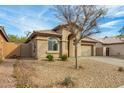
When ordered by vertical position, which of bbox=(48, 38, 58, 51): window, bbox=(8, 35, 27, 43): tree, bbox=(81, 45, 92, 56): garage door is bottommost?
bbox=(81, 45, 92, 56): garage door

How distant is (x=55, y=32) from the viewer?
68.6ft

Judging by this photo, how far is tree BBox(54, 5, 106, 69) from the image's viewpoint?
1432cm

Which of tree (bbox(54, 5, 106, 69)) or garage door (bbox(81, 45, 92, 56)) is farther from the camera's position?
garage door (bbox(81, 45, 92, 56))

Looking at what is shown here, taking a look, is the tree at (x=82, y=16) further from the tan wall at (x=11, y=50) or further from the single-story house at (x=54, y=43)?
the tan wall at (x=11, y=50)

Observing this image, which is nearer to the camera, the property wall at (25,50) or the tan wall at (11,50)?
the tan wall at (11,50)

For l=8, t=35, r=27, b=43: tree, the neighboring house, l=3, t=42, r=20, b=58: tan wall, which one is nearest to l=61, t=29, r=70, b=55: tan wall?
l=3, t=42, r=20, b=58: tan wall

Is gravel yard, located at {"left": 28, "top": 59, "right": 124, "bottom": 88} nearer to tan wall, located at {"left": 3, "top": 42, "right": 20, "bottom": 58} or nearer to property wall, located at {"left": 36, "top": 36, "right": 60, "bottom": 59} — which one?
property wall, located at {"left": 36, "top": 36, "right": 60, "bottom": 59}

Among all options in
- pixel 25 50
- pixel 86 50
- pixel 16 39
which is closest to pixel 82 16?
pixel 86 50

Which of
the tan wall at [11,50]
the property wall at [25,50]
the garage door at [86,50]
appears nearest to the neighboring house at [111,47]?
the garage door at [86,50]

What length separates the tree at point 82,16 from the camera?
14320 mm

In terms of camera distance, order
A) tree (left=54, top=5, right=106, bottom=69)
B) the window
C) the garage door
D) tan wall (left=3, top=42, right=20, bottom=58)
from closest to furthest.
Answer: tree (left=54, top=5, right=106, bottom=69) → the window → tan wall (left=3, top=42, right=20, bottom=58) → the garage door

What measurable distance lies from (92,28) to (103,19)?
137 centimetres

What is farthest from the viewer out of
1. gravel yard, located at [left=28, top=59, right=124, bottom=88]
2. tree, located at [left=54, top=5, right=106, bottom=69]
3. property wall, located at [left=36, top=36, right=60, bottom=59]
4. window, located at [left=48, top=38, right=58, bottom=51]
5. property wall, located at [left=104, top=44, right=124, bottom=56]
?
property wall, located at [left=104, top=44, right=124, bottom=56]
